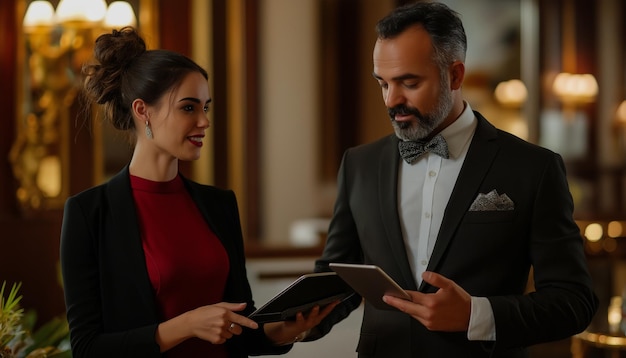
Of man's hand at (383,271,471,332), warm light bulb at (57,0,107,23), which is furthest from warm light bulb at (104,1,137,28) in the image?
man's hand at (383,271,471,332)

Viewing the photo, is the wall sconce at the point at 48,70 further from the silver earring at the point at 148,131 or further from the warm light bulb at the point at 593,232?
the warm light bulb at the point at 593,232

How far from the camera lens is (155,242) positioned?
2141 mm

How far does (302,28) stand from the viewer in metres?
8.62

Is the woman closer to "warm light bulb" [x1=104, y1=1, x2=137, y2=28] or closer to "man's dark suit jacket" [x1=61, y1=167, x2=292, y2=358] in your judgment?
"man's dark suit jacket" [x1=61, y1=167, x2=292, y2=358]

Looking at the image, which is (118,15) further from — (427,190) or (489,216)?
(489,216)

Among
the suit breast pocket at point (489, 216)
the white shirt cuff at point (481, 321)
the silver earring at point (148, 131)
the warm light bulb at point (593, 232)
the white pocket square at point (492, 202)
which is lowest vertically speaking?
the warm light bulb at point (593, 232)

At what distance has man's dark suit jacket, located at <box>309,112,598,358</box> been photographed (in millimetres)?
2051

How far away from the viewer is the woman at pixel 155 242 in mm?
2027

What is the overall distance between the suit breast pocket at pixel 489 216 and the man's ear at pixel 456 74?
301 mm

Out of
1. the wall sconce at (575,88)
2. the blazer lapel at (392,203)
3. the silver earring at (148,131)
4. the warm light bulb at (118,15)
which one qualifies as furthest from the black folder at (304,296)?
the wall sconce at (575,88)

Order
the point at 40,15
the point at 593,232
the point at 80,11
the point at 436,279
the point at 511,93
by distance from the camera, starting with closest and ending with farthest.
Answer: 1. the point at 436,279
2. the point at 80,11
3. the point at 40,15
4. the point at 593,232
5. the point at 511,93

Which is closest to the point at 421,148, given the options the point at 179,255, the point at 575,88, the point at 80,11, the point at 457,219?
the point at 457,219

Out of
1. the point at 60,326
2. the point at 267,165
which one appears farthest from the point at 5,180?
the point at 267,165

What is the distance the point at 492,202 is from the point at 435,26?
1.37 ft
